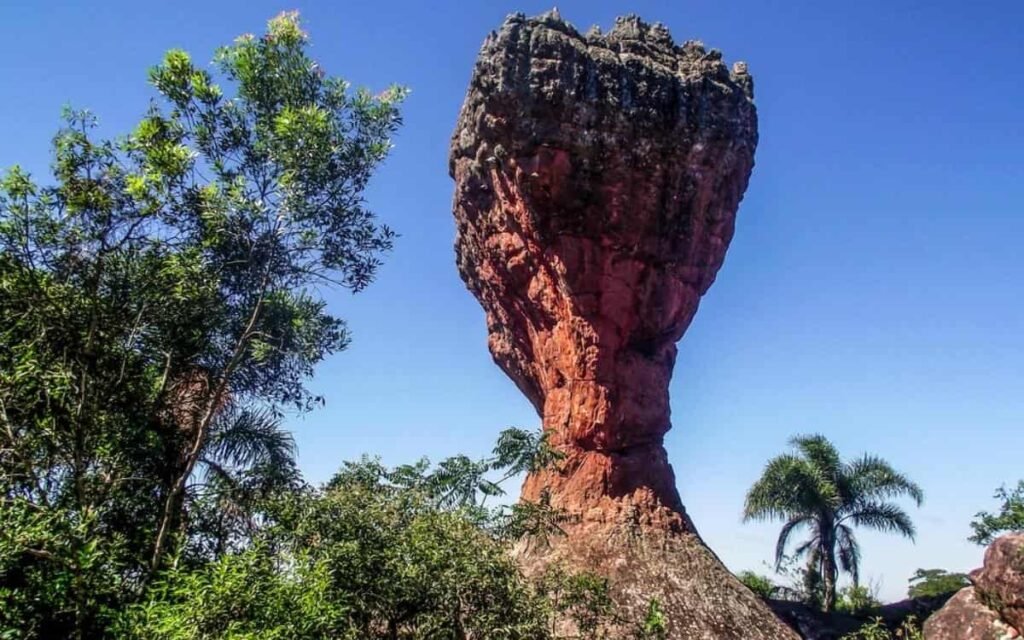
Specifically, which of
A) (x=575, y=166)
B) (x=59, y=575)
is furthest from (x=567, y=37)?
(x=59, y=575)

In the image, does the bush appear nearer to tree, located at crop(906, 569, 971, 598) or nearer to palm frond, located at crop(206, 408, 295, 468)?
tree, located at crop(906, 569, 971, 598)

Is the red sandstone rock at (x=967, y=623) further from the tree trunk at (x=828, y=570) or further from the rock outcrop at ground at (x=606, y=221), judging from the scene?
the tree trunk at (x=828, y=570)

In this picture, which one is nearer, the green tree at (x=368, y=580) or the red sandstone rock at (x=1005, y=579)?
the green tree at (x=368, y=580)

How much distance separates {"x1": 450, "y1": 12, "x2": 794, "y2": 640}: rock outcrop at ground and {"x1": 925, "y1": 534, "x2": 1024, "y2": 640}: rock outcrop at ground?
5.40 metres

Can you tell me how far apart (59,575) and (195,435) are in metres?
3.57

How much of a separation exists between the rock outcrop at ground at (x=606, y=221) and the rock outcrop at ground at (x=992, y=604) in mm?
5405

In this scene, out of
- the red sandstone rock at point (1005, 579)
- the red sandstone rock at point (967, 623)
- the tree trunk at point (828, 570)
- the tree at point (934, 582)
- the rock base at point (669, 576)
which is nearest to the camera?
the red sandstone rock at point (1005, 579)

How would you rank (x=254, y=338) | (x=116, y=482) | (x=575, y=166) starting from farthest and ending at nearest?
(x=575, y=166) < (x=254, y=338) < (x=116, y=482)

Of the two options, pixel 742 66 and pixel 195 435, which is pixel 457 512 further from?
pixel 742 66

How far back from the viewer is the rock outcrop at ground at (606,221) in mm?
22875

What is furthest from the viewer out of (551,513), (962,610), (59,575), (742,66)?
(742,66)

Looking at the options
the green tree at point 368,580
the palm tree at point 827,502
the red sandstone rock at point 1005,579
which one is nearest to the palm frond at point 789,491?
the palm tree at point 827,502

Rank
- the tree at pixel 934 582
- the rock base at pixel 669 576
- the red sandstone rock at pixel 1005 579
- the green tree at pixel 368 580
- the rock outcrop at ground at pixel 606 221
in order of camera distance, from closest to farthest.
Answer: the green tree at pixel 368 580 < the red sandstone rock at pixel 1005 579 < the rock base at pixel 669 576 < the rock outcrop at ground at pixel 606 221 < the tree at pixel 934 582

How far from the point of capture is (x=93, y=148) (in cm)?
919
